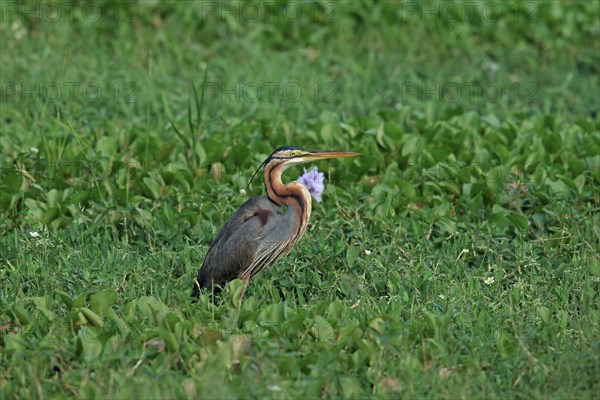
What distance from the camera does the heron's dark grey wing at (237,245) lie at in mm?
5250

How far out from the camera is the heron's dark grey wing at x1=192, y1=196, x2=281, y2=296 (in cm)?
525

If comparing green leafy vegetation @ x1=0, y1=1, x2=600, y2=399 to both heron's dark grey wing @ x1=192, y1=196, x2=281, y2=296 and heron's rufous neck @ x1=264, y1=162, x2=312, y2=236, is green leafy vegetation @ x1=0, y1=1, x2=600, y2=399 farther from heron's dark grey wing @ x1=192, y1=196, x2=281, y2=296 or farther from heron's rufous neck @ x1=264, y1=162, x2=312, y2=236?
heron's rufous neck @ x1=264, y1=162, x2=312, y2=236

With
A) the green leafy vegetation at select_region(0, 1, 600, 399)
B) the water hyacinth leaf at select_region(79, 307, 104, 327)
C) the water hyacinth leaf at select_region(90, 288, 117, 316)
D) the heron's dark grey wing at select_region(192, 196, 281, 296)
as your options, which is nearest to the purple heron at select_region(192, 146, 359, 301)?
the heron's dark grey wing at select_region(192, 196, 281, 296)

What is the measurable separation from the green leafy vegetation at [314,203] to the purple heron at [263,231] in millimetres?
207

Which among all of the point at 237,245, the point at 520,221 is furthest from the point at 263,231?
the point at 520,221

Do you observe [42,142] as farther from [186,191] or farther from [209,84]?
[209,84]

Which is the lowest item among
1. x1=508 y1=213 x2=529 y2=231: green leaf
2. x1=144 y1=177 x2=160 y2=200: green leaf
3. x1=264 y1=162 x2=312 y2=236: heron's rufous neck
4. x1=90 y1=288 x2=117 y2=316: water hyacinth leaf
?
x1=508 y1=213 x2=529 y2=231: green leaf

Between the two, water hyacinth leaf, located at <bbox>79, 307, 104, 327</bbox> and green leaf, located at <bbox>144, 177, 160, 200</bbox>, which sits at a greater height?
water hyacinth leaf, located at <bbox>79, 307, 104, 327</bbox>

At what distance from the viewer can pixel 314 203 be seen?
630cm

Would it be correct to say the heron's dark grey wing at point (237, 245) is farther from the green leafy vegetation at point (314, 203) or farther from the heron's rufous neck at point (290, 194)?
the green leafy vegetation at point (314, 203)

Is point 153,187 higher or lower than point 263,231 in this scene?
lower

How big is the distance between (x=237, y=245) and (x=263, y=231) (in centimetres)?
14

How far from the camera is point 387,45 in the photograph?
943 centimetres

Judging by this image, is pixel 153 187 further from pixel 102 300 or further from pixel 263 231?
pixel 102 300
